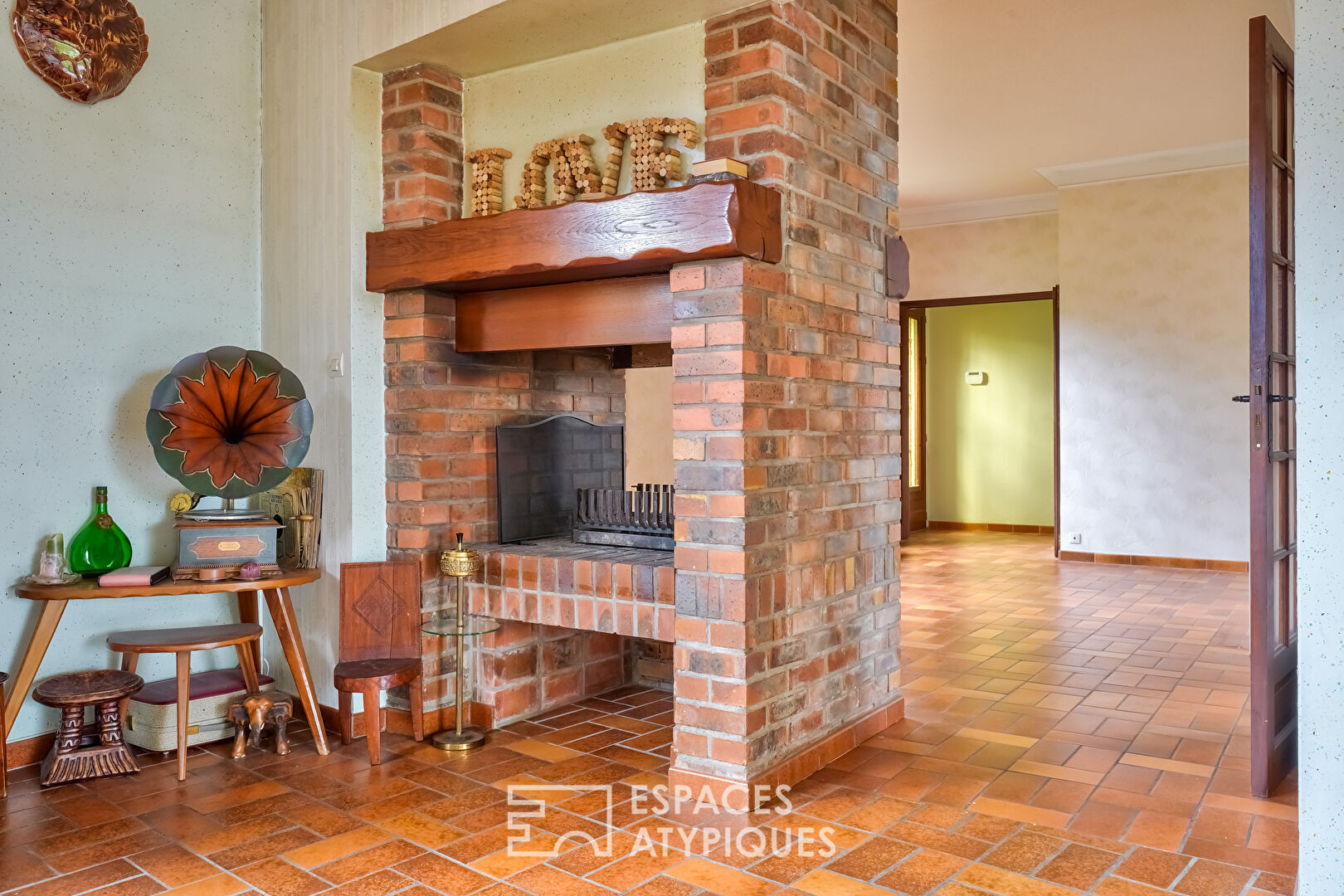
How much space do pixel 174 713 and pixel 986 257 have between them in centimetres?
747

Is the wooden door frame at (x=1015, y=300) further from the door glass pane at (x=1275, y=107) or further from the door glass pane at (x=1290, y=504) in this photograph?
the door glass pane at (x=1275, y=107)

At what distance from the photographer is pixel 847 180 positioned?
3.28 m

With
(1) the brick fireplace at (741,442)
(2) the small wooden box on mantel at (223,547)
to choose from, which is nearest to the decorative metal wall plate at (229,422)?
(2) the small wooden box on mantel at (223,547)

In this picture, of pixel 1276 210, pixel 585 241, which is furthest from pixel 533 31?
pixel 1276 210

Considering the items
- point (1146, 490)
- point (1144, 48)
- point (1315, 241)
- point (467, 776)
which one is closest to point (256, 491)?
point (467, 776)

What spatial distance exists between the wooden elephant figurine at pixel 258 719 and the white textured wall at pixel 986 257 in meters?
7.04

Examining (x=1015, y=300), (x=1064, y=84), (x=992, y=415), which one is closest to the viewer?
(x=1064, y=84)

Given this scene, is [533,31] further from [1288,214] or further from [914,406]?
[914,406]

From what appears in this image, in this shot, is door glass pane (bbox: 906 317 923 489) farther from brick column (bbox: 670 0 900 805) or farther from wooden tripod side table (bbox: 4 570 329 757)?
wooden tripod side table (bbox: 4 570 329 757)

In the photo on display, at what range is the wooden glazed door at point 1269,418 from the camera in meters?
2.80

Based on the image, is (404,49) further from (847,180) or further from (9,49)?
(847,180)

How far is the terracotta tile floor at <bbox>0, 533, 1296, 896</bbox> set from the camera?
238cm

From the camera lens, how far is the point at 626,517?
3582 millimetres

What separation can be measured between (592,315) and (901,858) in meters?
1.85
